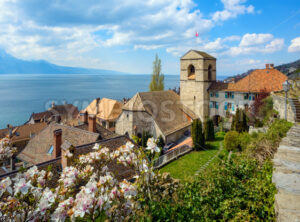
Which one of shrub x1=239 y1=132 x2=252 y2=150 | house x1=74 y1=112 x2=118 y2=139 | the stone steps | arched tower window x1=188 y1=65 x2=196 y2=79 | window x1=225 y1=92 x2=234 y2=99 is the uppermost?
arched tower window x1=188 y1=65 x2=196 y2=79

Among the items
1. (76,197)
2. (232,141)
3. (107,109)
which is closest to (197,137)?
(232,141)

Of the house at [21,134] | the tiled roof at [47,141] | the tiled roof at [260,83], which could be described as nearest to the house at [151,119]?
the tiled roof at [260,83]

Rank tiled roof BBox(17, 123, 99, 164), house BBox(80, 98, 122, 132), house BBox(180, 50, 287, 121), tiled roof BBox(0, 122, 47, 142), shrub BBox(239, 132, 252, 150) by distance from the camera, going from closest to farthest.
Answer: tiled roof BBox(17, 123, 99, 164)
shrub BBox(239, 132, 252, 150)
house BBox(180, 50, 287, 121)
tiled roof BBox(0, 122, 47, 142)
house BBox(80, 98, 122, 132)

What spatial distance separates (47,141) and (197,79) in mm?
23332

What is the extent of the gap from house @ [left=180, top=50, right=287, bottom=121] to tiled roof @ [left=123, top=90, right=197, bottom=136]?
179 cm

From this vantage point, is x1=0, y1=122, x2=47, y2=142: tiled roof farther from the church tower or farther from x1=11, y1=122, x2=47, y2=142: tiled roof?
the church tower

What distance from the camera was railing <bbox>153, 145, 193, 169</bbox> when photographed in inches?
798

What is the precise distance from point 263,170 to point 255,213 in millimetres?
2105

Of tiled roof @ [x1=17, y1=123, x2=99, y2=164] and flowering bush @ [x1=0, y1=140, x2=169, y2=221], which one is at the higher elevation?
flowering bush @ [x1=0, y1=140, x2=169, y2=221]

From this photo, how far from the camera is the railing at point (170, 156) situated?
798 inches

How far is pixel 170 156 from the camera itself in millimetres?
21547

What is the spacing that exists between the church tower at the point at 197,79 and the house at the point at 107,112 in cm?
1304

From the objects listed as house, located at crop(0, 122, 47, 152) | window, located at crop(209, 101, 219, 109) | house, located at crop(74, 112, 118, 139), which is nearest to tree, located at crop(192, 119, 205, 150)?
house, located at crop(74, 112, 118, 139)

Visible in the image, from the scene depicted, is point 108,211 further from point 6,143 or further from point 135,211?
point 6,143
